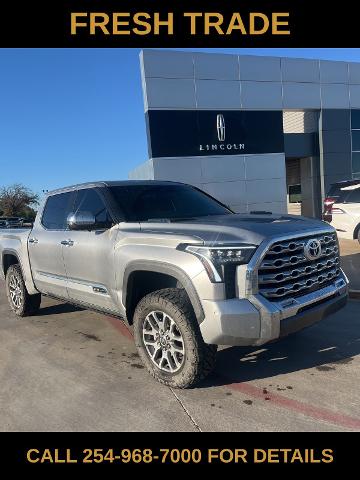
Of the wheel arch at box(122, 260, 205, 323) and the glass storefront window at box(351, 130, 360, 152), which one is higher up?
the glass storefront window at box(351, 130, 360, 152)

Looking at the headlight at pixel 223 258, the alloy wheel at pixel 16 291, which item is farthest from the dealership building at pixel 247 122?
the headlight at pixel 223 258

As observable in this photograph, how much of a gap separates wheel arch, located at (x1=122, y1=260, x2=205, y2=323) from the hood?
31 cm

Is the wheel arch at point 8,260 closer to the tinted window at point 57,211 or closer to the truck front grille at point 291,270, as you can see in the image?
the tinted window at point 57,211

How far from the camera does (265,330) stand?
2.95m

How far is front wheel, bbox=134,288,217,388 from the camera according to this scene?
3.17 m

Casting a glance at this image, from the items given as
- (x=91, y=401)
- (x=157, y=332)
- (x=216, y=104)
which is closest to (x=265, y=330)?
(x=157, y=332)

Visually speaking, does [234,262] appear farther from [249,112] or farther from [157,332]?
[249,112]

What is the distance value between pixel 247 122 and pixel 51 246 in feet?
56.9

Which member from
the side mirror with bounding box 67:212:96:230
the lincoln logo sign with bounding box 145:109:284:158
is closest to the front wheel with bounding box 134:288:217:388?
the side mirror with bounding box 67:212:96:230

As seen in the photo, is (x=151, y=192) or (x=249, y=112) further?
(x=249, y=112)

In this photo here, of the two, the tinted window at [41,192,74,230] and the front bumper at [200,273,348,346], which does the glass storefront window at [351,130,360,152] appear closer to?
the tinted window at [41,192,74,230]

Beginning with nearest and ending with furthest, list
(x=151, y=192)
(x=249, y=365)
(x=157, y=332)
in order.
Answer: (x=157, y=332)
(x=249, y=365)
(x=151, y=192)

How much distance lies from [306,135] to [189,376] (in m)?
21.5

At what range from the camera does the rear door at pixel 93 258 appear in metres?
3.88
